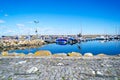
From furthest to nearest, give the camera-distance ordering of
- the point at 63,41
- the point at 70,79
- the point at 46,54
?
the point at 63,41, the point at 46,54, the point at 70,79

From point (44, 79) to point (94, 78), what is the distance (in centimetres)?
210

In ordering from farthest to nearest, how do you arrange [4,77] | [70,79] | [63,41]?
[63,41]
[4,77]
[70,79]

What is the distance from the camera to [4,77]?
279 inches

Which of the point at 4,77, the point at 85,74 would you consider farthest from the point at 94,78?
the point at 4,77

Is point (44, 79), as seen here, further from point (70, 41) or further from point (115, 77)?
point (70, 41)

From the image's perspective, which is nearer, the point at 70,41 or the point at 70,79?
the point at 70,79

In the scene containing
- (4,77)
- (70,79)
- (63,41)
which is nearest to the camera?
(70,79)

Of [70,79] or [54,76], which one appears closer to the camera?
[70,79]

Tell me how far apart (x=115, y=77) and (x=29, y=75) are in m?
3.79

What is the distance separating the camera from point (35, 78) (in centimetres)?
688

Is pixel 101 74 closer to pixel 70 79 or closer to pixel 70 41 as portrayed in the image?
pixel 70 79

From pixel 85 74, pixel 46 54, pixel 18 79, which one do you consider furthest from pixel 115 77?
pixel 46 54

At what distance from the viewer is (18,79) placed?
6.79 metres

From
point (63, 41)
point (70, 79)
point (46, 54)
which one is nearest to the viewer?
point (70, 79)
